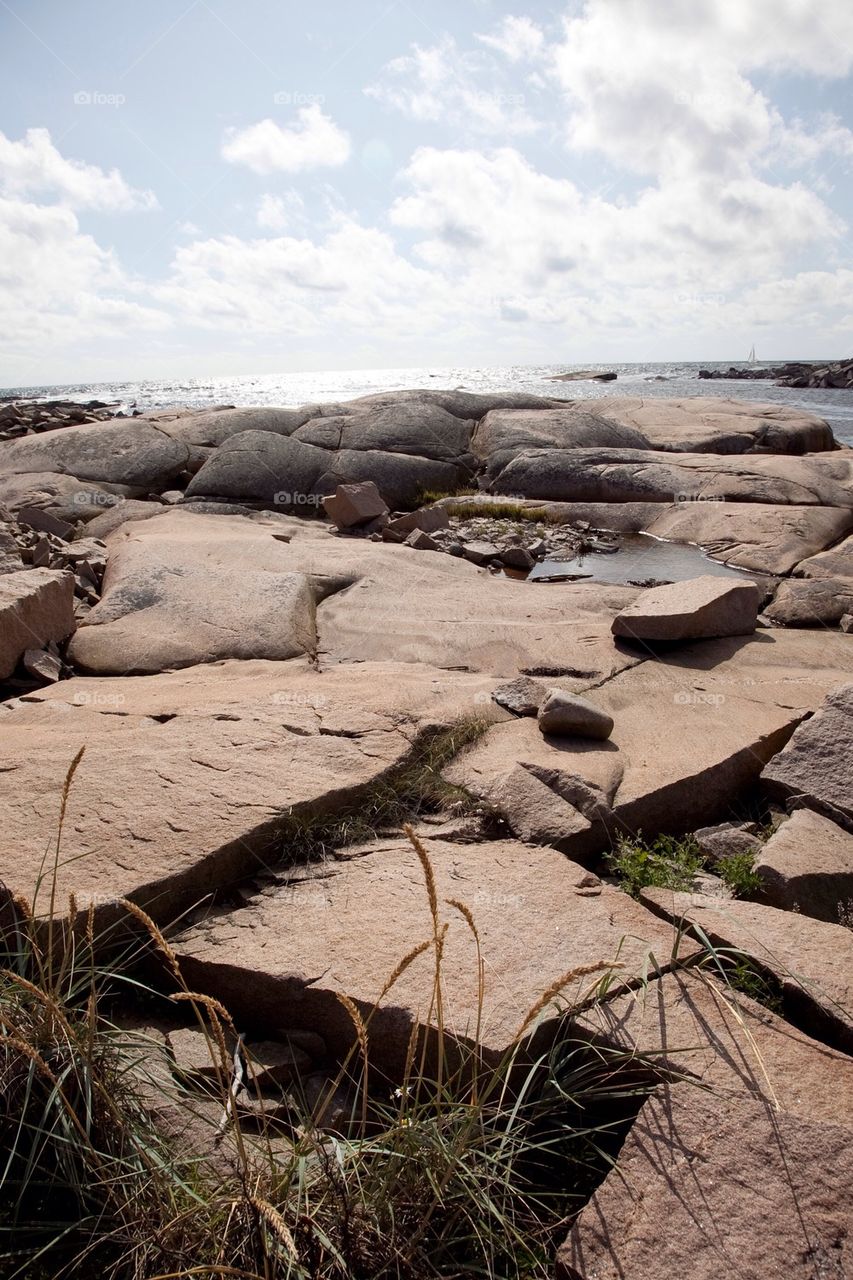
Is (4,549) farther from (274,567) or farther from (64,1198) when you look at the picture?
(64,1198)

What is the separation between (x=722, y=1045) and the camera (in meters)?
2.06

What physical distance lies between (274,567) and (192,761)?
3820 mm

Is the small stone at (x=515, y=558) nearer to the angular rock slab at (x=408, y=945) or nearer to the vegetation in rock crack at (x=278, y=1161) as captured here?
the angular rock slab at (x=408, y=945)

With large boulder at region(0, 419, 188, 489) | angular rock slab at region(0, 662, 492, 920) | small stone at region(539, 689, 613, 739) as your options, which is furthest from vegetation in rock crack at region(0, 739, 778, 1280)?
large boulder at region(0, 419, 188, 489)

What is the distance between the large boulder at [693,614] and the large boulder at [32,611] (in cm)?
350

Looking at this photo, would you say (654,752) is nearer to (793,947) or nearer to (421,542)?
(793,947)

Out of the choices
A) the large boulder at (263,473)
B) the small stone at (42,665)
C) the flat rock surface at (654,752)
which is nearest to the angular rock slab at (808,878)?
the flat rock surface at (654,752)

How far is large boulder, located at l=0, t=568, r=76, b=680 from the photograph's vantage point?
4855 mm

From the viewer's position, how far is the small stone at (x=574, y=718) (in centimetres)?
385

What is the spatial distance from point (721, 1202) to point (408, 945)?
40.0 inches

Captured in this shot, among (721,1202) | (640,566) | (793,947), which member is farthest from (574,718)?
(640,566)

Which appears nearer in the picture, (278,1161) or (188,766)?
(278,1161)

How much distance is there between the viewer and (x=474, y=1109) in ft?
5.42

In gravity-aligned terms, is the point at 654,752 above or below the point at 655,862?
above
